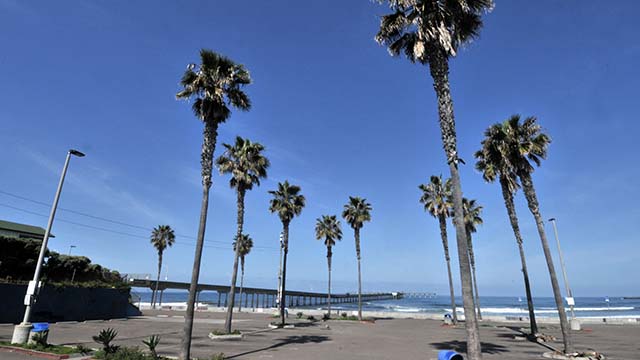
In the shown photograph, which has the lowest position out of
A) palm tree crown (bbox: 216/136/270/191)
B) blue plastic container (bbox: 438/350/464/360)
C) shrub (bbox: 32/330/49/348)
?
shrub (bbox: 32/330/49/348)

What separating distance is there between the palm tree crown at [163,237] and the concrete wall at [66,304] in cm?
2496

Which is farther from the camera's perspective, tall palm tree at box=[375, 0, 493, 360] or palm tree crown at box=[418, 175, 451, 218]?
palm tree crown at box=[418, 175, 451, 218]

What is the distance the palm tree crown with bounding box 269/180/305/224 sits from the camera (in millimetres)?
37719

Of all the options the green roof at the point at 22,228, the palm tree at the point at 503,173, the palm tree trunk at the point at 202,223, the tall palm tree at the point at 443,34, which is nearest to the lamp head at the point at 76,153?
the palm tree trunk at the point at 202,223

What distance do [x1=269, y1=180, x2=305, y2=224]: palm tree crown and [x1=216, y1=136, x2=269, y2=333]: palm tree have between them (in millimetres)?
9364

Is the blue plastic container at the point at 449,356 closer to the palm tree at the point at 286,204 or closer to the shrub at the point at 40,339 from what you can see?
the shrub at the point at 40,339

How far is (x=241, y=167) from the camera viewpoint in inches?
1084

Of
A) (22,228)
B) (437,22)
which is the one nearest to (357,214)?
(437,22)

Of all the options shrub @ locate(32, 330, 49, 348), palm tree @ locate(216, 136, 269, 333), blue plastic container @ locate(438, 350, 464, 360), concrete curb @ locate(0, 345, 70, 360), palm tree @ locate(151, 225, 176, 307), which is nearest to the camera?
blue plastic container @ locate(438, 350, 464, 360)

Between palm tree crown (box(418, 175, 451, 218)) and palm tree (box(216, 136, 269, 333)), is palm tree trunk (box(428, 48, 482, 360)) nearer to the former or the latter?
palm tree (box(216, 136, 269, 333))

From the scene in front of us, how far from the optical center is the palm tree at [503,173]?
23191mm

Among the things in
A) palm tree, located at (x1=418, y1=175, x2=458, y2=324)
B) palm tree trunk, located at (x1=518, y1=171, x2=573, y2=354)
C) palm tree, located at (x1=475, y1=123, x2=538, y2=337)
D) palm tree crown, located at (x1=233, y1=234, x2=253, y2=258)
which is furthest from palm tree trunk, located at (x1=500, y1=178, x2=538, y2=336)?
→ palm tree crown, located at (x1=233, y1=234, x2=253, y2=258)

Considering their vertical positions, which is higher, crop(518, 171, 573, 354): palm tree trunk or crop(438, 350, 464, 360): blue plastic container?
crop(518, 171, 573, 354): palm tree trunk

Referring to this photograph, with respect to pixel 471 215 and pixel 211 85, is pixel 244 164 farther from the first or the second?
pixel 471 215
